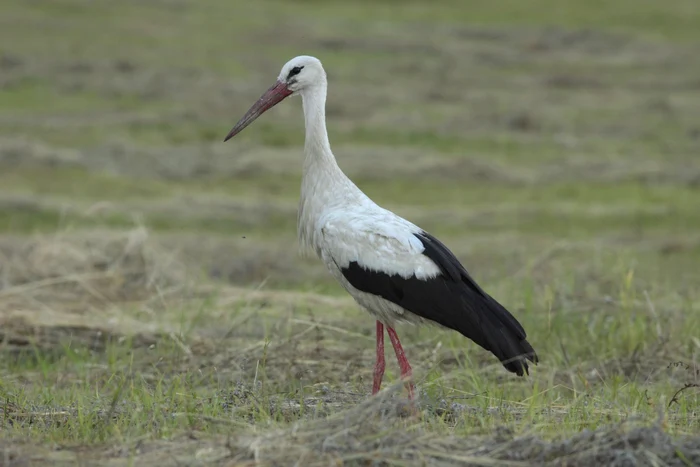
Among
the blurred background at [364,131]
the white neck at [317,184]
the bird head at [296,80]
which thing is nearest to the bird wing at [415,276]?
the white neck at [317,184]

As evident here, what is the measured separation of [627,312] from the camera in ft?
22.1

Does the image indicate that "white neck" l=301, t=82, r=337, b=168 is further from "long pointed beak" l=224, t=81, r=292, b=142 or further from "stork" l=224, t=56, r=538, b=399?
"long pointed beak" l=224, t=81, r=292, b=142

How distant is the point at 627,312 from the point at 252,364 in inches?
83.2

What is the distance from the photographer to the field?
4379 millimetres

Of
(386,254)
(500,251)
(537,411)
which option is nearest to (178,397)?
(386,254)

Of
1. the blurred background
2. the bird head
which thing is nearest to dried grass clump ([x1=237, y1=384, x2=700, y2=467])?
the bird head

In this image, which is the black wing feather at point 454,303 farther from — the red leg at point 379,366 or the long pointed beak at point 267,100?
the long pointed beak at point 267,100

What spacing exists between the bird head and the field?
3.60ft

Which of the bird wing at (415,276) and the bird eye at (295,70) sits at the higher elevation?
the bird eye at (295,70)

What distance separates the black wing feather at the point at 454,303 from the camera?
4957mm

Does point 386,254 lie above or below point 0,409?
above

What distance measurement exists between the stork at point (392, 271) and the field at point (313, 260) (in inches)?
11.0

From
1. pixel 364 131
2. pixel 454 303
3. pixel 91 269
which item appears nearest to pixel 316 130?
pixel 454 303

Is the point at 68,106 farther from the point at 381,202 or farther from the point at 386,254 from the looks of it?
the point at 386,254
